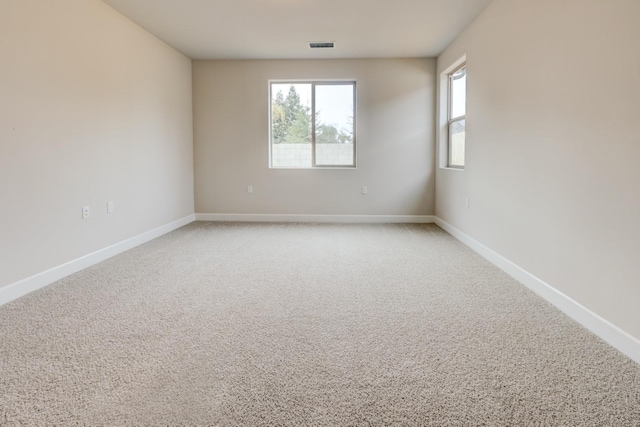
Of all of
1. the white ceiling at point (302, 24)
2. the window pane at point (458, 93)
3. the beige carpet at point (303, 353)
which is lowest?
the beige carpet at point (303, 353)

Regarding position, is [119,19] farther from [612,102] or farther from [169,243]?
[612,102]

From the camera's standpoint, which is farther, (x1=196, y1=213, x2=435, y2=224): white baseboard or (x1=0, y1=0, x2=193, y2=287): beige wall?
(x1=196, y1=213, x2=435, y2=224): white baseboard

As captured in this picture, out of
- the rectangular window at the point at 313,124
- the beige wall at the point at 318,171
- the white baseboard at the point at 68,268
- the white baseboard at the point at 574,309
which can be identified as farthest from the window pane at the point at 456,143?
the white baseboard at the point at 68,268

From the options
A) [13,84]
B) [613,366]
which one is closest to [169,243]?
[13,84]

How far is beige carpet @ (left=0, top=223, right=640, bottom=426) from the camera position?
143 centimetres


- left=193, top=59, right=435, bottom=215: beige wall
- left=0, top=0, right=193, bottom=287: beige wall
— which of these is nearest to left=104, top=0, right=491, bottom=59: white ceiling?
left=193, top=59, right=435, bottom=215: beige wall

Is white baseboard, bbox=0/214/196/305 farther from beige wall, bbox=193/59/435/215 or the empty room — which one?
beige wall, bbox=193/59/435/215

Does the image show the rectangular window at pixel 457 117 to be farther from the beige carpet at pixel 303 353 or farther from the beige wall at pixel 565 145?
the beige carpet at pixel 303 353

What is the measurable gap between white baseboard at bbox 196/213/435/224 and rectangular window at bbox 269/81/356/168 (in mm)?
815

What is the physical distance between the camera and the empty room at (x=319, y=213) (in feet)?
5.31

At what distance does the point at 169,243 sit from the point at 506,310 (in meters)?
3.61

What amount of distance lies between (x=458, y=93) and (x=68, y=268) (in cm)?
491

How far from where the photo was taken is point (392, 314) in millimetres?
2357

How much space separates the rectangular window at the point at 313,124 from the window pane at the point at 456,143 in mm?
1440
